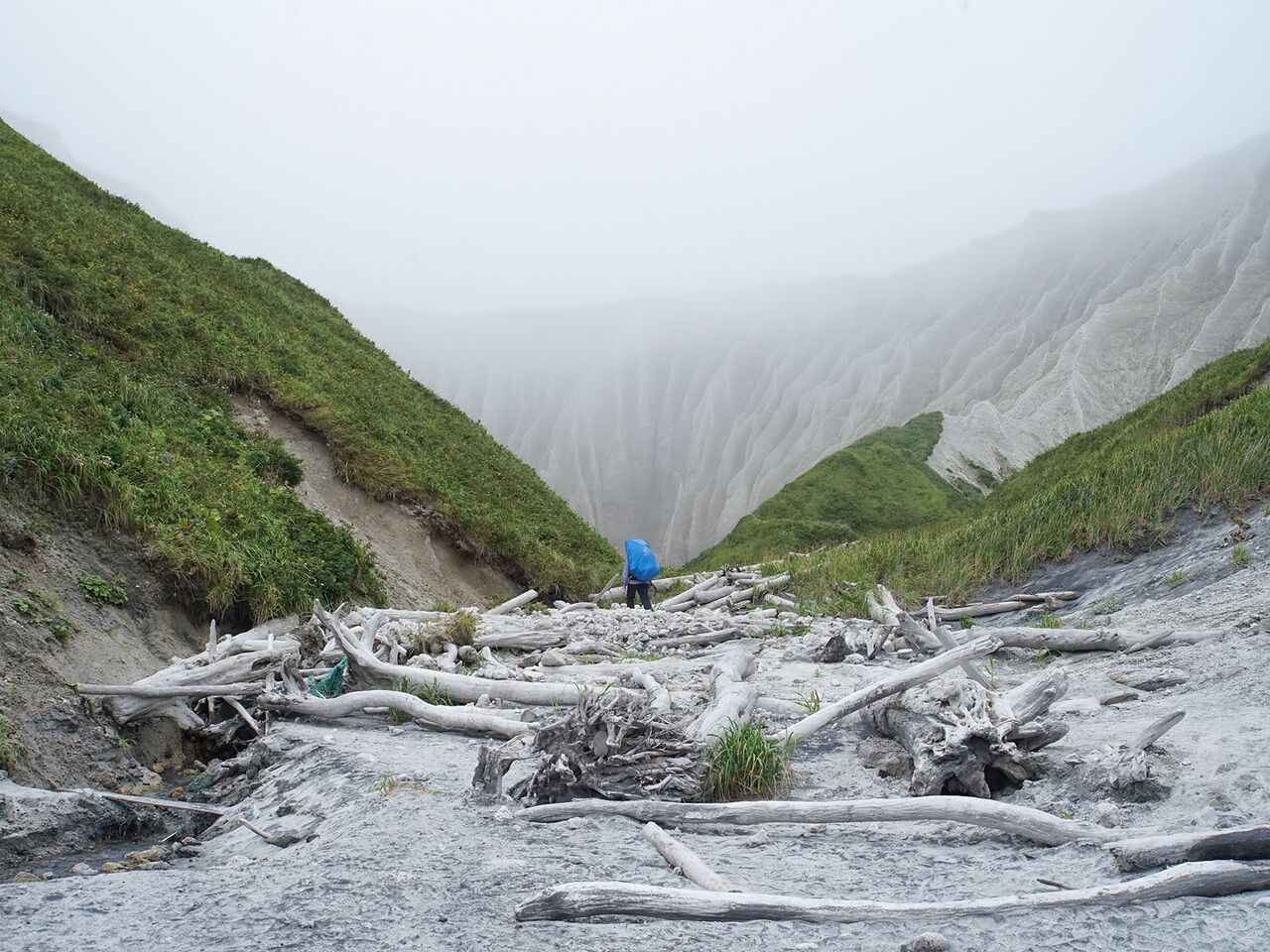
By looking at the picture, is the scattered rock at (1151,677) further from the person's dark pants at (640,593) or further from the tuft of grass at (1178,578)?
the person's dark pants at (640,593)

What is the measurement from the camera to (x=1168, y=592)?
402 inches

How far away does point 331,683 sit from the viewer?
314 inches

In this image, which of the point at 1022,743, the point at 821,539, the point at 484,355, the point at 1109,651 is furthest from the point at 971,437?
the point at 484,355

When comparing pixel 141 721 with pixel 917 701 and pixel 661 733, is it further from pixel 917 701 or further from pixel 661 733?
pixel 917 701

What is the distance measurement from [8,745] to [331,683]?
8.67ft

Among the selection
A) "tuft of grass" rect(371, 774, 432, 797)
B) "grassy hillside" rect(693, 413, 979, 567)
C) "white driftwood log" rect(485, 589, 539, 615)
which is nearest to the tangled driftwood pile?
"tuft of grass" rect(371, 774, 432, 797)

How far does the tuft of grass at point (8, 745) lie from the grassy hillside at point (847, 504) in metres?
31.5

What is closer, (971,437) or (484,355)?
(971,437)

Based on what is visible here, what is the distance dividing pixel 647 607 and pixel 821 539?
88.2 feet

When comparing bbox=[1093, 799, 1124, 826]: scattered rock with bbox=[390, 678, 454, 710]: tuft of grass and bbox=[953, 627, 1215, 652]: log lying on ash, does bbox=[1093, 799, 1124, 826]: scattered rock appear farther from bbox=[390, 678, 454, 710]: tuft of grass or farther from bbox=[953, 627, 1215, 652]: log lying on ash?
bbox=[390, 678, 454, 710]: tuft of grass

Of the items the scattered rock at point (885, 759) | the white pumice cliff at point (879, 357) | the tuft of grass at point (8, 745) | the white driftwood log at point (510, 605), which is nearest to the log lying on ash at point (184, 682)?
the tuft of grass at point (8, 745)

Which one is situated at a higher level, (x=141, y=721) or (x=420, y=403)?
(x=420, y=403)

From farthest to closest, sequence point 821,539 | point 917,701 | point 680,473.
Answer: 1. point 680,473
2. point 821,539
3. point 917,701

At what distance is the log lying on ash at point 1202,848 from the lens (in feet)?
10.0
